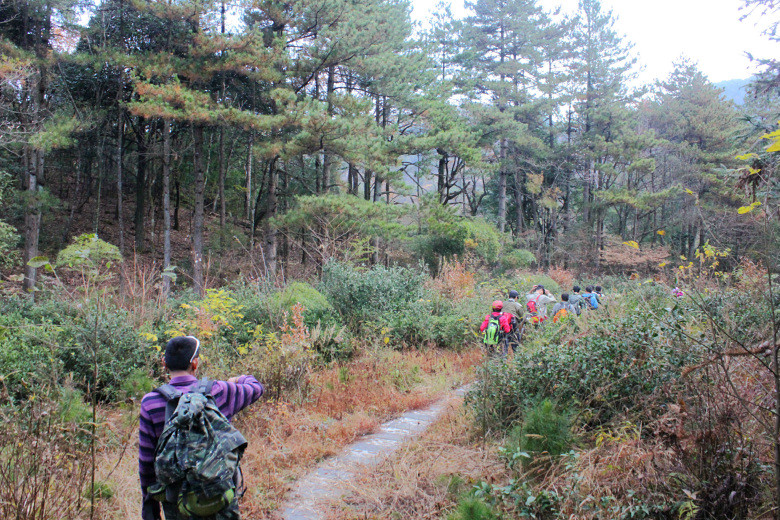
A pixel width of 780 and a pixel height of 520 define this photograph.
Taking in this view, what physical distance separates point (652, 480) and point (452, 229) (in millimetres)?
18325

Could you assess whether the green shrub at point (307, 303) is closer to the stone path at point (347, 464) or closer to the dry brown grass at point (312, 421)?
the dry brown grass at point (312, 421)

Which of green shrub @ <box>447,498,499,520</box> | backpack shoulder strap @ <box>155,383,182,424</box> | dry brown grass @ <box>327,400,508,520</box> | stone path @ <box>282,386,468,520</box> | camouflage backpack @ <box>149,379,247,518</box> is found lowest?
stone path @ <box>282,386,468,520</box>

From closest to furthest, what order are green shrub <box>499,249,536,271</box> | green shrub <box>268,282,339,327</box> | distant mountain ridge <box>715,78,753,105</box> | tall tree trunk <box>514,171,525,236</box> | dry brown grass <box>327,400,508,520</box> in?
dry brown grass <box>327,400,508,520</box>, green shrub <box>268,282,339,327</box>, green shrub <box>499,249,536,271</box>, distant mountain ridge <box>715,78,753,105</box>, tall tree trunk <box>514,171,525,236</box>

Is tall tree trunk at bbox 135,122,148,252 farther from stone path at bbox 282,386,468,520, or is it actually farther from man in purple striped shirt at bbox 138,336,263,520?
man in purple striped shirt at bbox 138,336,263,520

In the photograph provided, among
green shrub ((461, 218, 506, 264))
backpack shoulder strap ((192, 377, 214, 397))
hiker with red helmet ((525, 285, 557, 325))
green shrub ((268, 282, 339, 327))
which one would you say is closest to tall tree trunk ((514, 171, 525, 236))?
green shrub ((461, 218, 506, 264))

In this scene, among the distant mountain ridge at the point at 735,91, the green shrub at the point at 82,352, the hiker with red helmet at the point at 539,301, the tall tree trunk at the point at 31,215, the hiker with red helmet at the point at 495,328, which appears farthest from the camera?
the distant mountain ridge at the point at 735,91

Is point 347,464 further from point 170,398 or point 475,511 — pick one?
point 170,398

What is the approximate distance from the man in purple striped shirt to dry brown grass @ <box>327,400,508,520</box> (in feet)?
5.69

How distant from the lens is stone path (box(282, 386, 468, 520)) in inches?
160

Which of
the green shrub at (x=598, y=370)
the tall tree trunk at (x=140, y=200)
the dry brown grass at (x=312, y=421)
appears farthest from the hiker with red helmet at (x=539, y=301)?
the tall tree trunk at (x=140, y=200)

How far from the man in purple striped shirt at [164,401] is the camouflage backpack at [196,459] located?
0.19 metres

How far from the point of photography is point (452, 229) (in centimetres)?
2125

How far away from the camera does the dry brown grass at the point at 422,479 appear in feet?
12.7

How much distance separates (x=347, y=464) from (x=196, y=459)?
3018 mm
